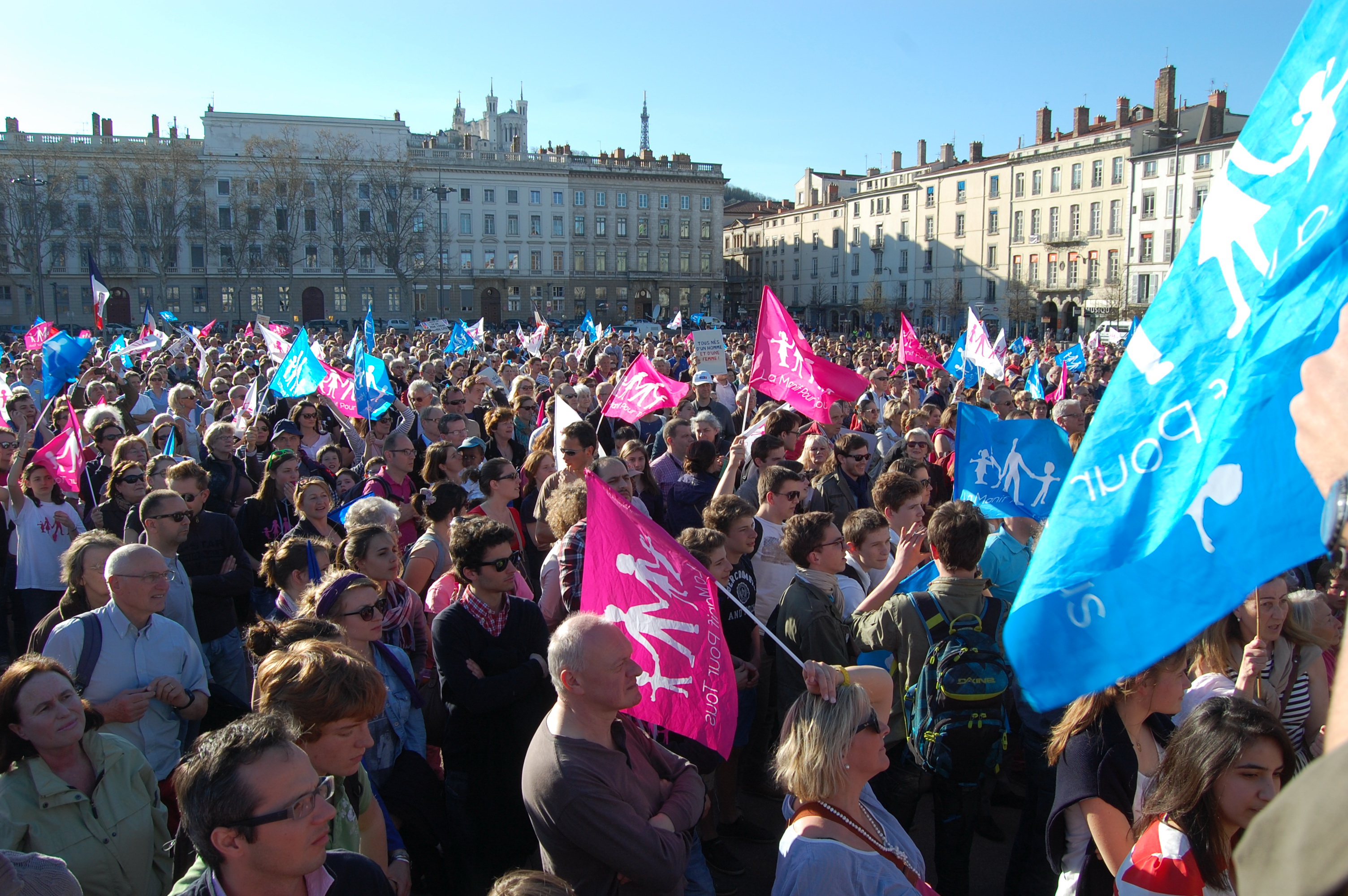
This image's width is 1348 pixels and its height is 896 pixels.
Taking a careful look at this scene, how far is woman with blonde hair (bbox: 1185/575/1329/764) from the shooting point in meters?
3.72

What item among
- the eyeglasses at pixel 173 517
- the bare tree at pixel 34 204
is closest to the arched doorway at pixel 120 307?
the bare tree at pixel 34 204

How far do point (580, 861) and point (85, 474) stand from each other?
6928mm

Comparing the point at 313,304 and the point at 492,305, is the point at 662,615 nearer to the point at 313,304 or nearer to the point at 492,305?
the point at 313,304

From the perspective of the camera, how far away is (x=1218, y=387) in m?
1.66

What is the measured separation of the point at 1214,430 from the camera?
163 centimetres

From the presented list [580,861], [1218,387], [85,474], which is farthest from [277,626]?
[85,474]

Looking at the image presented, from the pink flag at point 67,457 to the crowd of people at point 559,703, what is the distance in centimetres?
8

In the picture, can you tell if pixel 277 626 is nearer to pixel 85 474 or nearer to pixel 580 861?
pixel 580 861

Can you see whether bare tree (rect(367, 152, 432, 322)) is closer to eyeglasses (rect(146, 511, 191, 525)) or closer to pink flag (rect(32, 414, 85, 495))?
pink flag (rect(32, 414, 85, 495))

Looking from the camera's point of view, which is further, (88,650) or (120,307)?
(120,307)

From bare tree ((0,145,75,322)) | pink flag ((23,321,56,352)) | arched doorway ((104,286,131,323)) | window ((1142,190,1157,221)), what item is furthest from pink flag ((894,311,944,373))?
arched doorway ((104,286,131,323))

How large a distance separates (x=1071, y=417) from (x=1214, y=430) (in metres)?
7.72

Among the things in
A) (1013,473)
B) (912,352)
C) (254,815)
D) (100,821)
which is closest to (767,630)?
(254,815)

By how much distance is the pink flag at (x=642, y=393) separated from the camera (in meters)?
9.22
